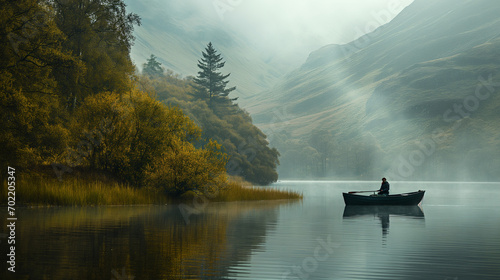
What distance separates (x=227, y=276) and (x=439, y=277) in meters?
6.27

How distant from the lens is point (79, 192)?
40.4 metres

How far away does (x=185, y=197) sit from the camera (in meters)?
49.3

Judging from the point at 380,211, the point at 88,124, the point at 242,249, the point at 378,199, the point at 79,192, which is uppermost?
the point at 88,124

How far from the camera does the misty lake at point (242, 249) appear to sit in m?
15.4

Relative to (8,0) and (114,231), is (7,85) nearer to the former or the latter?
(8,0)

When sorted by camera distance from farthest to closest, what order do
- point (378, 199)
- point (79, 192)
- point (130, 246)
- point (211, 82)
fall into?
point (211, 82) < point (378, 199) < point (79, 192) < point (130, 246)

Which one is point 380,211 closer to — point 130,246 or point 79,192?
point 79,192

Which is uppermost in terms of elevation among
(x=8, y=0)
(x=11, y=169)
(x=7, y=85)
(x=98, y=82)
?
(x=8, y=0)

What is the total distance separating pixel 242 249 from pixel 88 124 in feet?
102

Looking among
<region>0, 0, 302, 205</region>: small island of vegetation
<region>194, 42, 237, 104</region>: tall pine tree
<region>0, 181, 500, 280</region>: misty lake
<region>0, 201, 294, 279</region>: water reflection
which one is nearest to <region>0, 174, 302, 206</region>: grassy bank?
<region>0, 0, 302, 205</region>: small island of vegetation

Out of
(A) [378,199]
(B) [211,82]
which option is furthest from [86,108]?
(B) [211,82]

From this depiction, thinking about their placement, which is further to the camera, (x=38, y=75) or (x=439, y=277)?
(x=38, y=75)

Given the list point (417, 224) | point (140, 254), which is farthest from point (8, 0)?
point (417, 224)

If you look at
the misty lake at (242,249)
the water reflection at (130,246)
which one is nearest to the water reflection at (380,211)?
the misty lake at (242,249)
